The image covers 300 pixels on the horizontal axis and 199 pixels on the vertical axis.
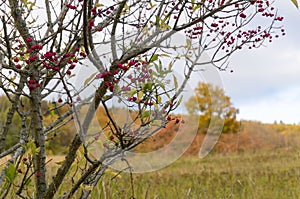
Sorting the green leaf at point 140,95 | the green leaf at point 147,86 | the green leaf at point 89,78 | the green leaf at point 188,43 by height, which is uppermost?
the green leaf at point 188,43

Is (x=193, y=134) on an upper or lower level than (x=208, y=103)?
lower

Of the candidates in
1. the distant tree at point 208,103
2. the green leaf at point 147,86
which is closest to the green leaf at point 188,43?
the distant tree at point 208,103

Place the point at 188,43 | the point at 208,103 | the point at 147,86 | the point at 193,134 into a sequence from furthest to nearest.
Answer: the point at 208,103
the point at 188,43
the point at 193,134
the point at 147,86

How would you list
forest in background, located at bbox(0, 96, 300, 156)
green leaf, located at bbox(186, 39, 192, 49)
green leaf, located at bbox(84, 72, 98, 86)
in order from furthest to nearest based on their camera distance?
green leaf, located at bbox(186, 39, 192, 49) → forest in background, located at bbox(0, 96, 300, 156) → green leaf, located at bbox(84, 72, 98, 86)

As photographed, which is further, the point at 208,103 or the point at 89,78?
the point at 208,103

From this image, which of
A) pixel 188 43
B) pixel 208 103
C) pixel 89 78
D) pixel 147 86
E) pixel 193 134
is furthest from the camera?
pixel 208 103

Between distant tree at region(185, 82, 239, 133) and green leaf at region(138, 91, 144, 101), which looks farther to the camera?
distant tree at region(185, 82, 239, 133)

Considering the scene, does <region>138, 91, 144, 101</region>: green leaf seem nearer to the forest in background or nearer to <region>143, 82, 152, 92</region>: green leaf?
<region>143, 82, 152, 92</region>: green leaf

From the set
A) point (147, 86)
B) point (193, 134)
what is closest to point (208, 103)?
point (193, 134)

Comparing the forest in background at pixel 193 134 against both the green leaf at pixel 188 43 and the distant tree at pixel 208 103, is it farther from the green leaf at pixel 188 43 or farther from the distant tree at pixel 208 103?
the green leaf at pixel 188 43

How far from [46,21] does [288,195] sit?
4030 millimetres

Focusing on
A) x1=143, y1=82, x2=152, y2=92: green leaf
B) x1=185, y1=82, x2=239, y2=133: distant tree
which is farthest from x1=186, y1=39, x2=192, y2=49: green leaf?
x1=143, y1=82, x2=152, y2=92: green leaf

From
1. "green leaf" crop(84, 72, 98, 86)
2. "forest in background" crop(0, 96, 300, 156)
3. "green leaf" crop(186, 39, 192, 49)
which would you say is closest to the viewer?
"green leaf" crop(84, 72, 98, 86)

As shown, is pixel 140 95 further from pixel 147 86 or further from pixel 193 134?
pixel 193 134
